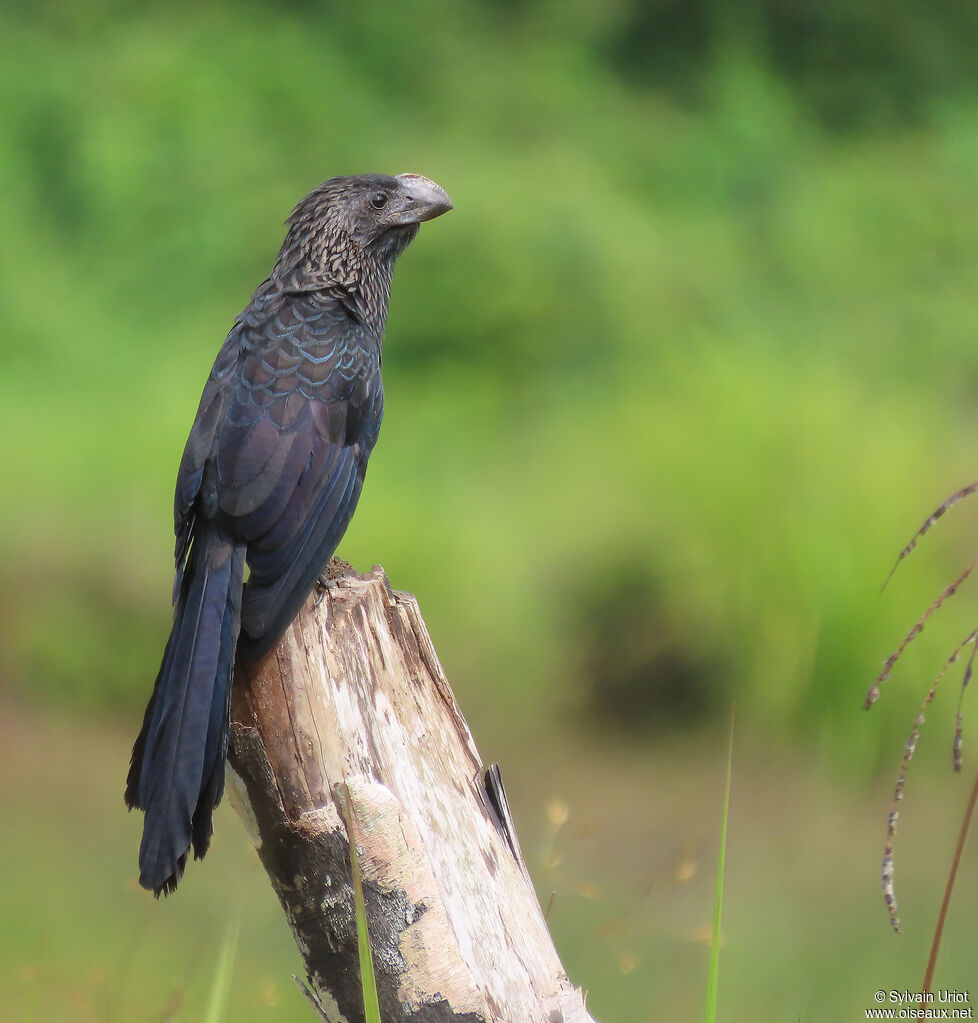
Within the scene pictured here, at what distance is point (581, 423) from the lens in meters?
3.97

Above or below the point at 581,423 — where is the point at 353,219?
below

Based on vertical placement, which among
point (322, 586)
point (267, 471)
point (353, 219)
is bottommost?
point (322, 586)

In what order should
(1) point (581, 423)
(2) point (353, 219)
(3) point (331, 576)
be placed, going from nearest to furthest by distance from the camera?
(3) point (331, 576)
(2) point (353, 219)
(1) point (581, 423)

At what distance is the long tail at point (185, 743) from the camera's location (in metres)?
1.13

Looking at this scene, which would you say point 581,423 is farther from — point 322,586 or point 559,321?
point 322,586

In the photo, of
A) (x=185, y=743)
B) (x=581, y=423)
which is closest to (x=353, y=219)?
(x=185, y=743)

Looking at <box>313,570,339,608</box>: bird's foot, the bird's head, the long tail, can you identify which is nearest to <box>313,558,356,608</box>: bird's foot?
<box>313,570,339,608</box>: bird's foot

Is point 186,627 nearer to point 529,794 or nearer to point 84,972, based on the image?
point 84,972

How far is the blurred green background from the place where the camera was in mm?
3041

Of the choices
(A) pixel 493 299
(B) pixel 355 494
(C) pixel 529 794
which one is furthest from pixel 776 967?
(A) pixel 493 299

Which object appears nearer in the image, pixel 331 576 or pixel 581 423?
pixel 331 576

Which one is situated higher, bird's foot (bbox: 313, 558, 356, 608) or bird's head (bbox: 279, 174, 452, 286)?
bird's head (bbox: 279, 174, 452, 286)

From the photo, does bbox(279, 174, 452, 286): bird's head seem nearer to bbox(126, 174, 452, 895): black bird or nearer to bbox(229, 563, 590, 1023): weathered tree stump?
bbox(126, 174, 452, 895): black bird

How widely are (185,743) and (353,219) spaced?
1.14 m
